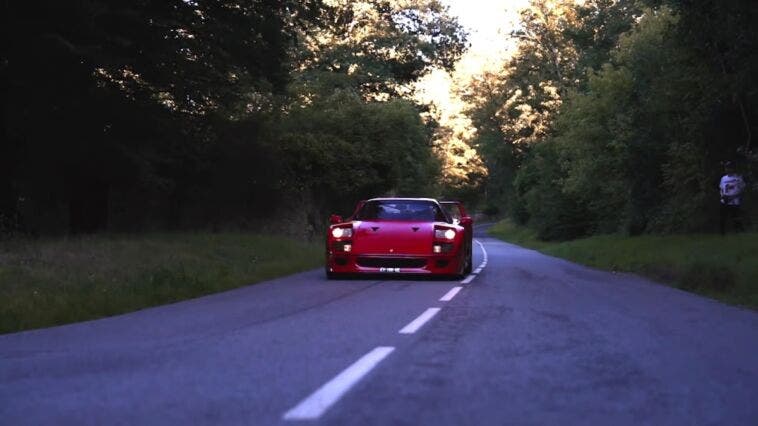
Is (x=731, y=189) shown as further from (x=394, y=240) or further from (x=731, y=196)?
(x=394, y=240)

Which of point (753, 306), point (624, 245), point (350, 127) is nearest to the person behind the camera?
point (753, 306)

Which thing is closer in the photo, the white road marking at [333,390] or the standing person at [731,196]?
the white road marking at [333,390]

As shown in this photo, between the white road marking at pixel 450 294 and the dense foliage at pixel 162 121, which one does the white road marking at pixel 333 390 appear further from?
the dense foliage at pixel 162 121

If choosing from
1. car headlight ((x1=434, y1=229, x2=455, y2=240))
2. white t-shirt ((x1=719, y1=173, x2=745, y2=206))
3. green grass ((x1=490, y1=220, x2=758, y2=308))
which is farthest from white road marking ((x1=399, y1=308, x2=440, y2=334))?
white t-shirt ((x1=719, y1=173, x2=745, y2=206))

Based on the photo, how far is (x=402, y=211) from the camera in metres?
14.9

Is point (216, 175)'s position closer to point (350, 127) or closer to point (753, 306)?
A: point (350, 127)

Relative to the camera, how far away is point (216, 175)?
2169cm

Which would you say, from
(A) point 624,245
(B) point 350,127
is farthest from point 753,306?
(B) point 350,127

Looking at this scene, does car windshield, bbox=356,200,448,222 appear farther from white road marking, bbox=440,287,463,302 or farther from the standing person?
the standing person

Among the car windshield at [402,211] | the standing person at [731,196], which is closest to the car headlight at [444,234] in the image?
the car windshield at [402,211]

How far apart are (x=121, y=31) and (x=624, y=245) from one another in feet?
54.5

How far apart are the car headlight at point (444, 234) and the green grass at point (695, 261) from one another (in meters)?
4.40

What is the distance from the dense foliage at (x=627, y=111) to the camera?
14.3 m

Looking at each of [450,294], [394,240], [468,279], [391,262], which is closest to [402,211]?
[394,240]
